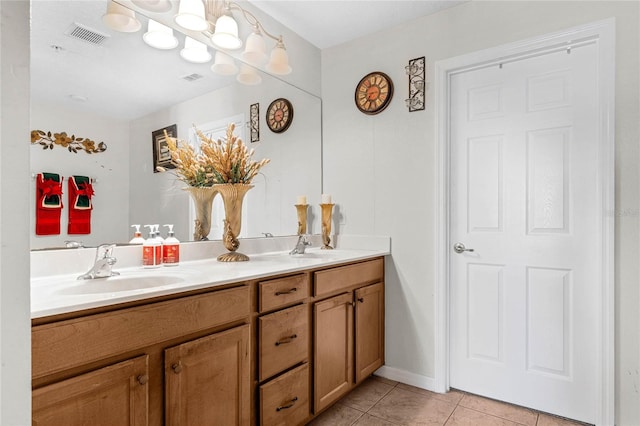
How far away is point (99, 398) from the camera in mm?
998

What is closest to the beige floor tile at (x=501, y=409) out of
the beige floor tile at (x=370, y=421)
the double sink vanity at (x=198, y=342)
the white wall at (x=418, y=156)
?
the white wall at (x=418, y=156)

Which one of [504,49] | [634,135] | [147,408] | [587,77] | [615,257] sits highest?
[504,49]

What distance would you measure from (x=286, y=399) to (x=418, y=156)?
5.42ft

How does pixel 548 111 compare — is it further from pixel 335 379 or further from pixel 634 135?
pixel 335 379

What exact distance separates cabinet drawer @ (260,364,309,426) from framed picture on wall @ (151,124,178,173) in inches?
46.8

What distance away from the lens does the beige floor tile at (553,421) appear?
189cm

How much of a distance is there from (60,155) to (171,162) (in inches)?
19.0

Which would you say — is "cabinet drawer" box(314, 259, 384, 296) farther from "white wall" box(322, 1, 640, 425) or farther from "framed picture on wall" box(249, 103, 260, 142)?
"framed picture on wall" box(249, 103, 260, 142)

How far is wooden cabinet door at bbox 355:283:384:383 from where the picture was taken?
2143 mm

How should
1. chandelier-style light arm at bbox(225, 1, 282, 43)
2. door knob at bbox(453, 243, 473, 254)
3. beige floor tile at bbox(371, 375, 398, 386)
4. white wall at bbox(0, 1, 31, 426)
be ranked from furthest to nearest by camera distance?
1. beige floor tile at bbox(371, 375, 398, 386)
2. door knob at bbox(453, 243, 473, 254)
3. chandelier-style light arm at bbox(225, 1, 282, 43)
4. white wall at bbox(0, 1, 31, 426)

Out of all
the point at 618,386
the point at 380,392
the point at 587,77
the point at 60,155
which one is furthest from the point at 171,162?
the point at 618,386

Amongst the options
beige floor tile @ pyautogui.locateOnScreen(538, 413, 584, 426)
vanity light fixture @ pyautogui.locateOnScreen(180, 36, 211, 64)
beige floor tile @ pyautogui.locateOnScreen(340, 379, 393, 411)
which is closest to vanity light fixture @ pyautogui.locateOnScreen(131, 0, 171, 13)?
vanity light fixture @ pyautogui.locateOnScreen(180, 36, 211, 64)

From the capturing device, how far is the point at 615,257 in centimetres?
176

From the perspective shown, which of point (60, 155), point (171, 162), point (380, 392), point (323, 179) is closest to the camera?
point (60, 155)
